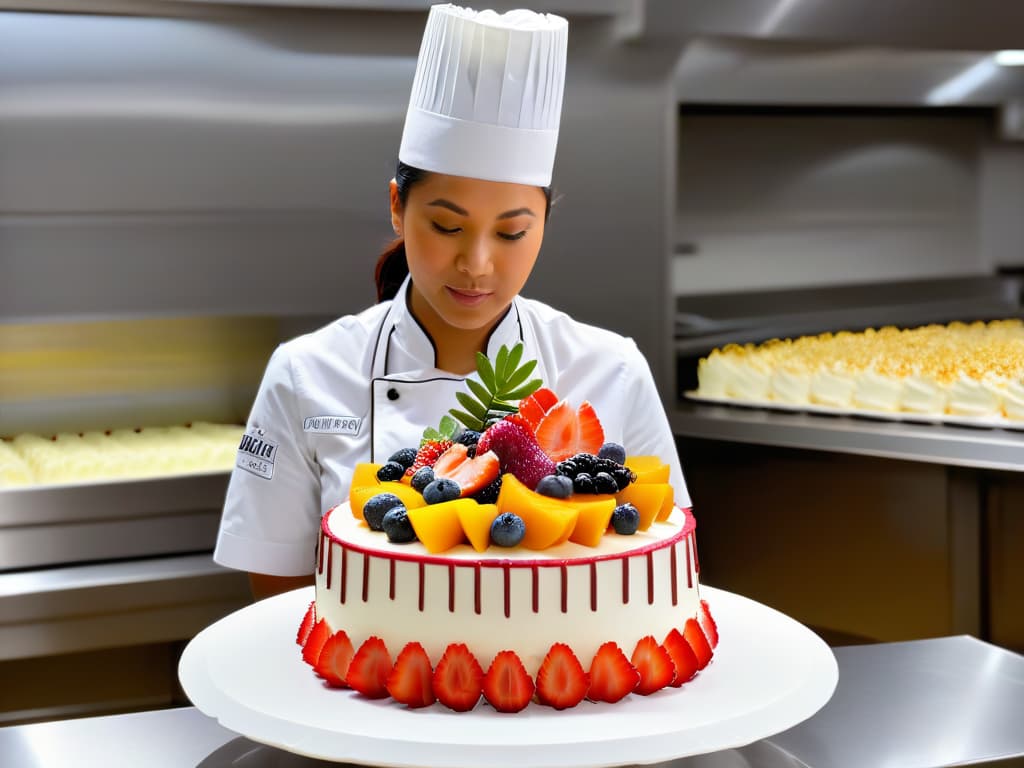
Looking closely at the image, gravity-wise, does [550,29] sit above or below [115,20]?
below

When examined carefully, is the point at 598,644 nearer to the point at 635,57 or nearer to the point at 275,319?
the point at 275,319

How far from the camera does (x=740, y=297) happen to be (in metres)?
3.51

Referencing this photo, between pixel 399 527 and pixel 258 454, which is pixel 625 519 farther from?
pixel 258 454

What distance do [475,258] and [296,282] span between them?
1.60 m

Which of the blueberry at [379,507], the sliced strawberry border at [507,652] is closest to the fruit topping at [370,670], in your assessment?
the sliced strawberry border at [507,652]

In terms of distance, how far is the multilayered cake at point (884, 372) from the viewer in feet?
8.70

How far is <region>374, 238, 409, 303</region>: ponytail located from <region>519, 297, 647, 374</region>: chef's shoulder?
0.69 ft

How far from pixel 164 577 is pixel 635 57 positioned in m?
1.67

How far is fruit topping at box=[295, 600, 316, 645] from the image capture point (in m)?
1.13

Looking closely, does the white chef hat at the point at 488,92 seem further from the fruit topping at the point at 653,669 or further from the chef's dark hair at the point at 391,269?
the fruit topping at the point at 653,669

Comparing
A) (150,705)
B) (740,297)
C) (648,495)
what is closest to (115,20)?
(150,705)

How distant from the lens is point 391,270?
6.05ft

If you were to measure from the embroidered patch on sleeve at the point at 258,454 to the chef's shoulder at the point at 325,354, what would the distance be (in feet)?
0.26

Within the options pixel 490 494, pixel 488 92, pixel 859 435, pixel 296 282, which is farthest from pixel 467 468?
pixel 296 282
